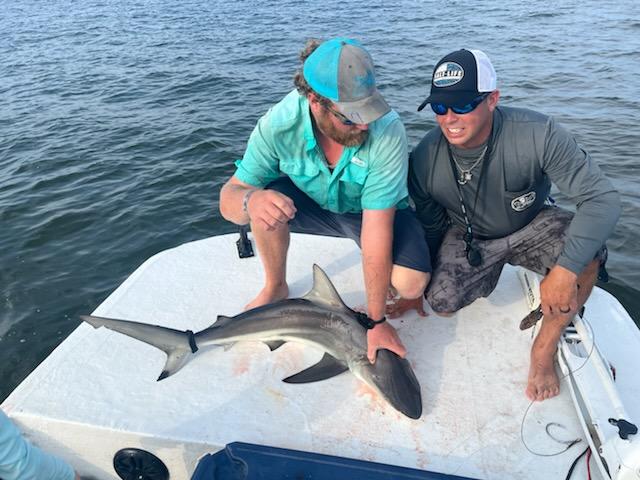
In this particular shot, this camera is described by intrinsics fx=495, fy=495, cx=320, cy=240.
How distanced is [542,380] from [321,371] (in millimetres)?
1262

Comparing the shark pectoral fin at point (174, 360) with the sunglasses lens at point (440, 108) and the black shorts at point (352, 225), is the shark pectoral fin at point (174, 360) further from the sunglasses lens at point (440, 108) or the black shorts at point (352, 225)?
the sunglasses lens at point (440, 108)

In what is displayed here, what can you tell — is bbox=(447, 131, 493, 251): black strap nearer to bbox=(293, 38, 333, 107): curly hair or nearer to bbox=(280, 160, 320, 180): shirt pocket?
bbox=(280, 160, 320, 180): shirt pocket

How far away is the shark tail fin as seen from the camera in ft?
9.63

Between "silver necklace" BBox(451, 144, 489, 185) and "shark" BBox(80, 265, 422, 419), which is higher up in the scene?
"silver necklace" BBox(451, 144, 489, 185)

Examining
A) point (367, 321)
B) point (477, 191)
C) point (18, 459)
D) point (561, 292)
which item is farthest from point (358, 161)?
point (18, 459)

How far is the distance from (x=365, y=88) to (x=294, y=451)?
1.88 meters

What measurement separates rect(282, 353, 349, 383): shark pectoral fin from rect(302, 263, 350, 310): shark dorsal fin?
0.34 meters

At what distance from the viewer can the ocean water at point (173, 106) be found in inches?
231

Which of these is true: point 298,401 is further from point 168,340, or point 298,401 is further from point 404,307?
point 404,307

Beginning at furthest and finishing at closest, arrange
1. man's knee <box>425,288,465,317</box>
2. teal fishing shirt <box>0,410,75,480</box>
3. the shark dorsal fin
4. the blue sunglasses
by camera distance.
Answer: man's knee <box>425,288,465,317</box>, the shark dorsal fin, the blue sunglasses, teal fishing shirt <box>0,410,75,480</box>

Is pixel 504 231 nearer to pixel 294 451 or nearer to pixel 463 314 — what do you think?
pixel 463 314

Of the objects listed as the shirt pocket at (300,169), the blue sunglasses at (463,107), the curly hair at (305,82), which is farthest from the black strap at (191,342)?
the blue sunglasses at (463,107)

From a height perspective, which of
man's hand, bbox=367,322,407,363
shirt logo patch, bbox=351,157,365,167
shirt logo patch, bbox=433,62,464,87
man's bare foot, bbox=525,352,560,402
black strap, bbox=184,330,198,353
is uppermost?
shirt logo patch, bbox=433,62,464,87

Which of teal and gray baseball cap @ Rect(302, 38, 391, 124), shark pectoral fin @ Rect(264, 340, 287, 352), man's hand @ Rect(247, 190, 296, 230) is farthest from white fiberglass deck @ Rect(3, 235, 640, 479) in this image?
teal and gray baseball cap @ Rect(302, 38, 391, 124)
